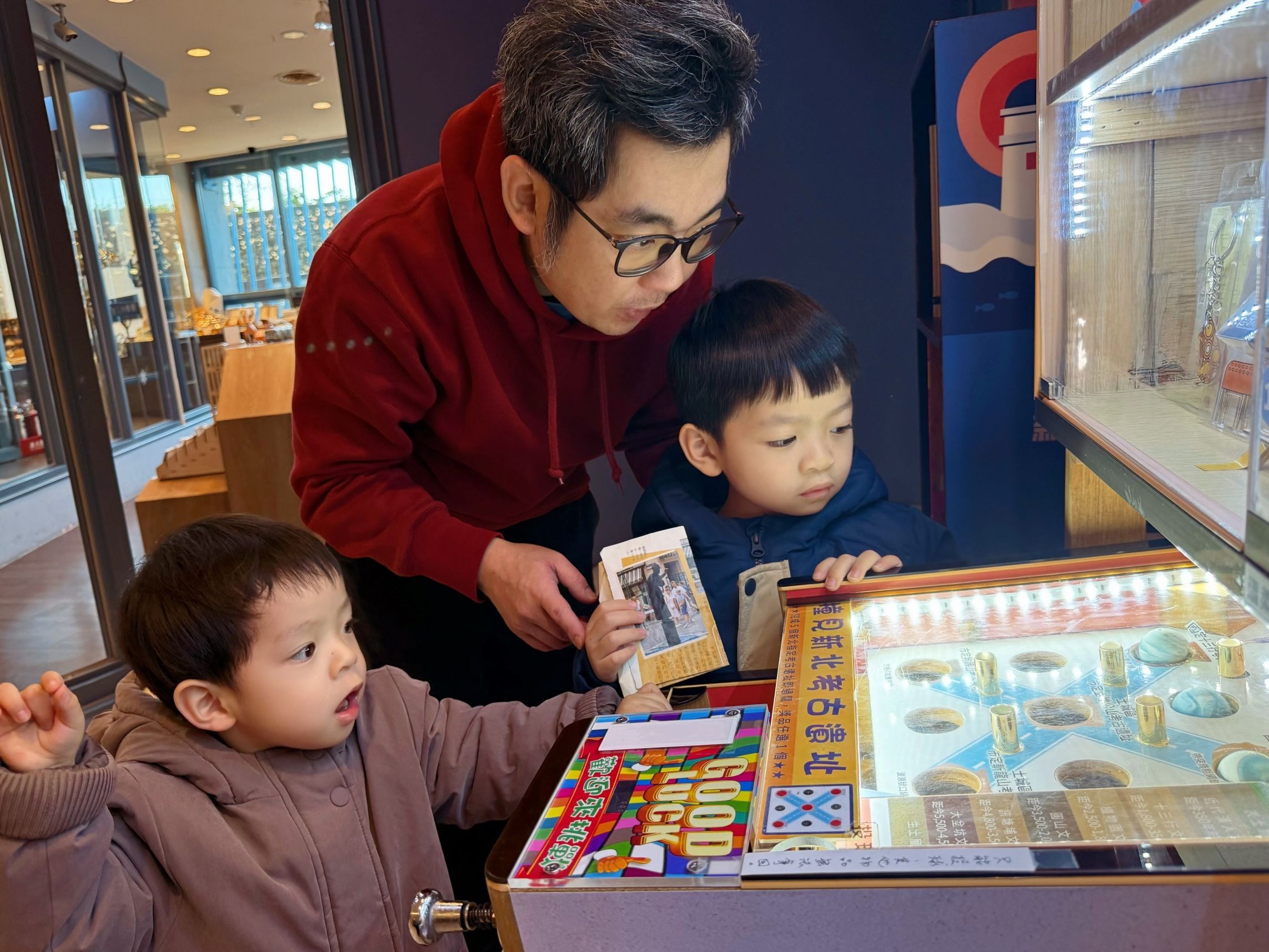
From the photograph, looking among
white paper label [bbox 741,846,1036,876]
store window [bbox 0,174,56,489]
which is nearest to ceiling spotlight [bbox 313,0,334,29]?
store window [bbox 0,174,56,489]

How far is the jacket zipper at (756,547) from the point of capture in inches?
58.4

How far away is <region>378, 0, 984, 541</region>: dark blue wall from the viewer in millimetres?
2592

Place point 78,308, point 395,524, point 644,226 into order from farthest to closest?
point 78,308 → point 395,524 → point 644,226

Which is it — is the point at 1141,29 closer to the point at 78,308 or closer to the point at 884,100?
the point at 884,100

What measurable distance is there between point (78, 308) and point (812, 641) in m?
3.01

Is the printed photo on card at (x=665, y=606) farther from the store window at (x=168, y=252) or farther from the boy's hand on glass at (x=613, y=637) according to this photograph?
the store window at (x=168, y=252)

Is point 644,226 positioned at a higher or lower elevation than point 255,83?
lower

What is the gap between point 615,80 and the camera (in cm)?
112

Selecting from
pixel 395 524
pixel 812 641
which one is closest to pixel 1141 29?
pixel 812 641

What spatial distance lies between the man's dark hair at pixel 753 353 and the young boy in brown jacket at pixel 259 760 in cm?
A: 47

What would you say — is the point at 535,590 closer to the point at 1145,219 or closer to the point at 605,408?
the point at 605,408

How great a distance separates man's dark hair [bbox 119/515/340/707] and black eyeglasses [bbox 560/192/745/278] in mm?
537

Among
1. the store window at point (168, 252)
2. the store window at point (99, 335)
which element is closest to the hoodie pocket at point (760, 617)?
the store window at point (99, 335)

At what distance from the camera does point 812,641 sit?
1041 mm
